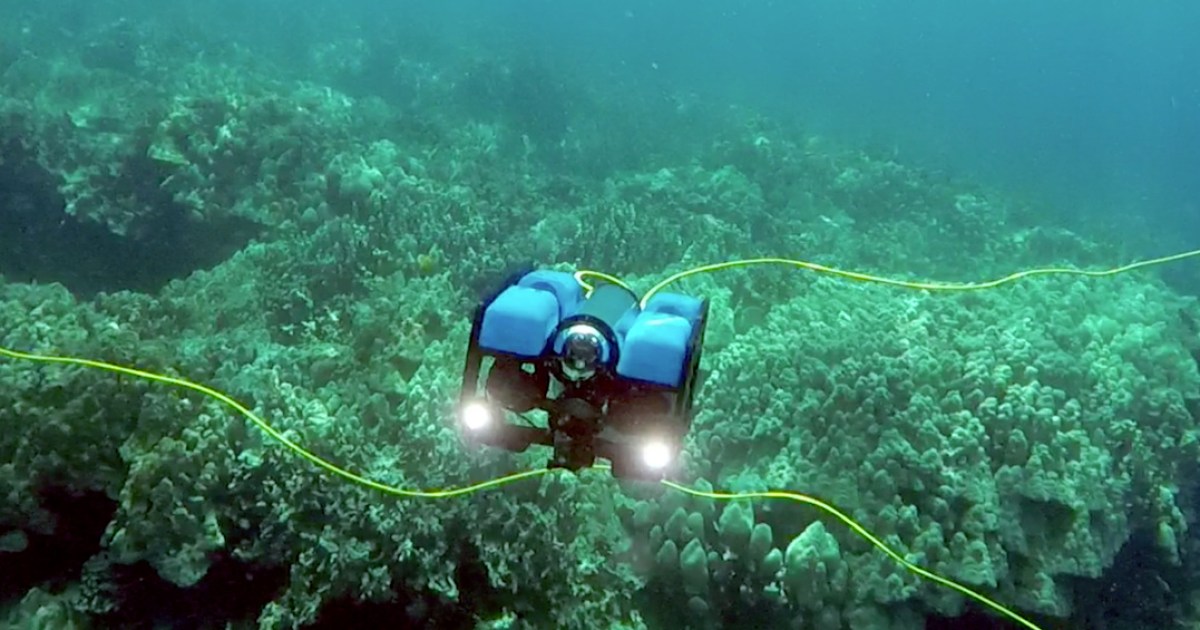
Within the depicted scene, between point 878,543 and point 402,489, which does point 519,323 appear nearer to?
point 402,489

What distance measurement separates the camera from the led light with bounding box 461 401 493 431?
12.3 feet

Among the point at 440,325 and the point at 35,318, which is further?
the point at 440,325

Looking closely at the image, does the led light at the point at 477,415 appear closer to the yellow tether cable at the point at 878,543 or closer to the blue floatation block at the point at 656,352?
Result: the blue floatation block at the point at 656,352

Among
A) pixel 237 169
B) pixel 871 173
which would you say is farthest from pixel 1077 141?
pixel 237 169

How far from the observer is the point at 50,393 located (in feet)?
17.1

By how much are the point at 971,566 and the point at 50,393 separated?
6142mm

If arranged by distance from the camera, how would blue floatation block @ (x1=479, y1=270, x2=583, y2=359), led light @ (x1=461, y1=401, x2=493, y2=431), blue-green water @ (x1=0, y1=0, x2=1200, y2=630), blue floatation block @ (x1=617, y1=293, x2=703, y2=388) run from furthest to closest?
1. blue-green water @ (x1=0, y1=0, x2=1200, y2=630)
2. led light @ (x1=461, y1=401, x2=493, y2=431)
3. blue floatation block @ (x1=479, y1=270, x2=583, y2=359)
4. blue floatation block @ (x1=617, y1=293, x2=703, y2=388)

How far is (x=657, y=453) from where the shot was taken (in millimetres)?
3621

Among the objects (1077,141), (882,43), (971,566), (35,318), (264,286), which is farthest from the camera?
(882,43)

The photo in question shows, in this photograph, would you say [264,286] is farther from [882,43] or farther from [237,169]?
[882,43]

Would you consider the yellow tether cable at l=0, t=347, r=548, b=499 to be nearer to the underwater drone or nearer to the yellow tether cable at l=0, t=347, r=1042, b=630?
the yellow tether cable at l=0, t=347, r=1042, b=630

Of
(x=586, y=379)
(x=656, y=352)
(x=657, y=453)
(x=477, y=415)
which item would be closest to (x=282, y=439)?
(x=477, y=415)

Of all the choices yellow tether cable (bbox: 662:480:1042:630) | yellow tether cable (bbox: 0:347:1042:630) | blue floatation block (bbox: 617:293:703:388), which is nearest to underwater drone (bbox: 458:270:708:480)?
blue floatation block (bbox: 617:293:703:388)

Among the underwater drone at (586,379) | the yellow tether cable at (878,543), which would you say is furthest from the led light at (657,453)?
the yellow tether cable at (878,543)
